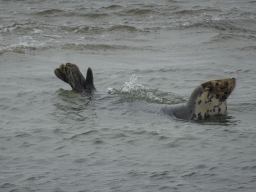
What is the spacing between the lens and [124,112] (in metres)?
4.92

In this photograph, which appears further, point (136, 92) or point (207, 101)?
point (136, 92)

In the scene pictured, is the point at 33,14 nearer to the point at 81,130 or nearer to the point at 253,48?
the point at 253,48

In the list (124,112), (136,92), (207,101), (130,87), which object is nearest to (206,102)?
(207,101)

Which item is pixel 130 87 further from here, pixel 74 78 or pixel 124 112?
pixel 124 112

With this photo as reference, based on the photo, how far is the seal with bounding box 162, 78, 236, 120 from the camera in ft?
13.8

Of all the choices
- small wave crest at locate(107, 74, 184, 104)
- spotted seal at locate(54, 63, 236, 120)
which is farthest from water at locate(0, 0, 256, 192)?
spotted seal at locate(54, 63, 236, 120)

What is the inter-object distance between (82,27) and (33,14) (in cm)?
319

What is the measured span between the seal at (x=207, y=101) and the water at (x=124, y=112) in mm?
151

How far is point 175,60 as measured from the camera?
8.54m

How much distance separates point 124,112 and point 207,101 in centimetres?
123

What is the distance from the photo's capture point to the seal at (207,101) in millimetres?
4191

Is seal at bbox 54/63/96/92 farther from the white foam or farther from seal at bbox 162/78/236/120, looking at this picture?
seal at bbox 162/78/236/120

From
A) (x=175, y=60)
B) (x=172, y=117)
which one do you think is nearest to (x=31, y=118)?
(x=172, y=117)

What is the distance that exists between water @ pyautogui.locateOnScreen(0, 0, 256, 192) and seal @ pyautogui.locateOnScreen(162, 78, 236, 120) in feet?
0.50
